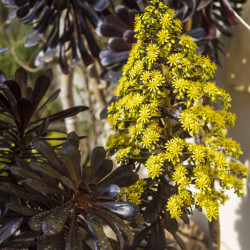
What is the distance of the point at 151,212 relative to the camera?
73cm

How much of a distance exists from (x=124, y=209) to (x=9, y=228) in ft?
0.72

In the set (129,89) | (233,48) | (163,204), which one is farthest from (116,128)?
(233,48)

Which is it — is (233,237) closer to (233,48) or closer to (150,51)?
(233,48)

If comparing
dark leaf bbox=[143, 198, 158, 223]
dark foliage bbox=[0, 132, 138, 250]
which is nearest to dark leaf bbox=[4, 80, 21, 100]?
dark foliage bbox=[0, 132, 138, 250]

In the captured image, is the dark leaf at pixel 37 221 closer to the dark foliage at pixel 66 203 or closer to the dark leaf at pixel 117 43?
the dark foliage at pixel 66 203

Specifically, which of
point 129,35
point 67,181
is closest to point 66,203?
point 67,181

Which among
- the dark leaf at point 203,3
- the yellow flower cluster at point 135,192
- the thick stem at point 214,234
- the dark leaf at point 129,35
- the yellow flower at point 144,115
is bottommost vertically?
the thick stem at point 214,234

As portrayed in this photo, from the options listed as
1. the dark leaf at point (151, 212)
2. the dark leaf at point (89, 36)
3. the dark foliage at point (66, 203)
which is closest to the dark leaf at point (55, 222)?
the dark foliage at point (66, 203)

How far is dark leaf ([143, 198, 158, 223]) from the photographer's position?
0.71 meters

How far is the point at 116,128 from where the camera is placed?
2.47 ft

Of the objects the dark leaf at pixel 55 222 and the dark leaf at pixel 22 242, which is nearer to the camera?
the dark leaf at pixel 55 222

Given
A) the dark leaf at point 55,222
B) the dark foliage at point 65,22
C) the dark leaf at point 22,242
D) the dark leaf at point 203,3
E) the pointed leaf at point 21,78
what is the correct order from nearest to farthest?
the dark leaf at point 55,222, the dark leaf at point 22,242, the pointed leaf at point 21,78, the dark leaf at point 203,3, the dark foliage at point 65,22

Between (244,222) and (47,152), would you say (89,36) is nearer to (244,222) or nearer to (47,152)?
(47,152)

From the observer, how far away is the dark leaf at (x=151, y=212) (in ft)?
2.34
